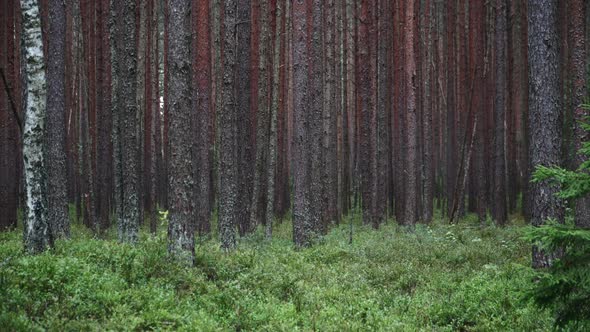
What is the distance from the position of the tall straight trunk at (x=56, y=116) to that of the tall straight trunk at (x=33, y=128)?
543cm

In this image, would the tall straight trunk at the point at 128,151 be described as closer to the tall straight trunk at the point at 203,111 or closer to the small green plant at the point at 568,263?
the tall straight trunk at the point at 203,111

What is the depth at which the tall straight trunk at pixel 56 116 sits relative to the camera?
13.5 meters

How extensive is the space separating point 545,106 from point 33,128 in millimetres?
8813

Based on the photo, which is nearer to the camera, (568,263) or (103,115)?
(568,263)

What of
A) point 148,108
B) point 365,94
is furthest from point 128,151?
point 148,108

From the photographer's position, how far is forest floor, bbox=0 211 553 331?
6.83m

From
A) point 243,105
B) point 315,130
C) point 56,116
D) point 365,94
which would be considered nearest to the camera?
point 56,116

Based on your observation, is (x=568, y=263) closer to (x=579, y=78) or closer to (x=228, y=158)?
(x=579, y=78)

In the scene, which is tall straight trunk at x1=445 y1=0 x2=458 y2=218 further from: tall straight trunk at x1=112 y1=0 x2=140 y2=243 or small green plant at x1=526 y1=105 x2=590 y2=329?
small green plant at x1=526 y1=105 x2=590 y2=329

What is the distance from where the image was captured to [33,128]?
8.16 metres

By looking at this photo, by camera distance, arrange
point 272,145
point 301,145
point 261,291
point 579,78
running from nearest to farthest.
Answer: point 261,291
point 579,78
point 301,145
point 272,145

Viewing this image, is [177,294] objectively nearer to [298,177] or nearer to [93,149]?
[298,177]

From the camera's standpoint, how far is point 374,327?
26.2ft

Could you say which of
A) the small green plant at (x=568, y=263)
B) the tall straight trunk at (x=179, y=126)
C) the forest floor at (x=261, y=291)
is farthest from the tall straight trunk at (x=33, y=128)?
the small green plant at (x=568, y=263)
